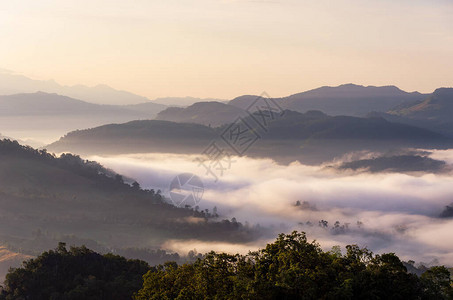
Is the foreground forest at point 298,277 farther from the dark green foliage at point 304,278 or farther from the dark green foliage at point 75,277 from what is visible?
the dark green foliage at point 75,277

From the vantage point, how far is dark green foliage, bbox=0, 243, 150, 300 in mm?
103250

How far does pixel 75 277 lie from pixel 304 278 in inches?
2805

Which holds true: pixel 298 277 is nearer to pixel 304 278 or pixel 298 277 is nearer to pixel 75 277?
pixel 304 278

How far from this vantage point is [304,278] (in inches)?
2031

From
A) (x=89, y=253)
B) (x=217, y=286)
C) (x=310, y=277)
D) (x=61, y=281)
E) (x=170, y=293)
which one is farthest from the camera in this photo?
(x=89, y=253)

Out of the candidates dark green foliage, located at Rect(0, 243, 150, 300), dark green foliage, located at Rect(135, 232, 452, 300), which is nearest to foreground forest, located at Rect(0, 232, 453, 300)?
dark green foliage, located at Rect(135, 232, 452, 300)

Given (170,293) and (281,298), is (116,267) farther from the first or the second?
(281,298)

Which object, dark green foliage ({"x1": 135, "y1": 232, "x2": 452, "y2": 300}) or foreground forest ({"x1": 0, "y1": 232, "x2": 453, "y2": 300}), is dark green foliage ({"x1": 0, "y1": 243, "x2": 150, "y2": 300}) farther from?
dark green foliage ({"x1": 135, "y1": 232, "x2": 452, "y2": 300})

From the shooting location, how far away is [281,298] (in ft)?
176

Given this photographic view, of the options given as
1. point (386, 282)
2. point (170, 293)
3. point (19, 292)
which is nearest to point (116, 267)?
point (19, 292)

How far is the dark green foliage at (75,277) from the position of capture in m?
103

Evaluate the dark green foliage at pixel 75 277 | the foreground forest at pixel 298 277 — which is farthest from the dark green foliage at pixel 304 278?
the dark green foliage at pixel 75 277

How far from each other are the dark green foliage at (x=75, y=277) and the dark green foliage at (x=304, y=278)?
4563 cm

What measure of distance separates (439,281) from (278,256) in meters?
14.7
